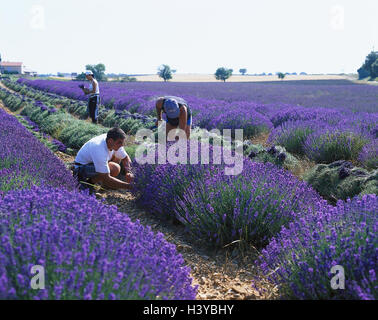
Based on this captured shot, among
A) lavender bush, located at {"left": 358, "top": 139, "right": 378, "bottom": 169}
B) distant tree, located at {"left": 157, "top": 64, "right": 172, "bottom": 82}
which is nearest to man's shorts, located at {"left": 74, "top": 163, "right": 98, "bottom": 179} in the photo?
lavender bush, located at {"left": 358, "top": 139, "right": 378, "bottom": 169}

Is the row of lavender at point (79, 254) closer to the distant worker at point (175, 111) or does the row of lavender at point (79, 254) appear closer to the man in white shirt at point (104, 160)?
the man in white shirt at point (104, 160)

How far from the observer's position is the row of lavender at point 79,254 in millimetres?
1401

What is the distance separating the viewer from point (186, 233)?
332 cm

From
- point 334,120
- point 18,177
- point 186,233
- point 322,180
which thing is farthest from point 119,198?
point 334,120

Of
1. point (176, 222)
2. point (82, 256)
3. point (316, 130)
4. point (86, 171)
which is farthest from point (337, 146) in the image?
point (82, 256)

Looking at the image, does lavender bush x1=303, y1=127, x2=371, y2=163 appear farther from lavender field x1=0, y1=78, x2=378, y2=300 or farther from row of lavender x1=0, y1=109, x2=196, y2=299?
row of lavender x1=0, y1=109, x2=196, y2=299

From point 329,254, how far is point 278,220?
980 mm

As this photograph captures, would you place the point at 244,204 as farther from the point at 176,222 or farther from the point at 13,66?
the point at 13,66

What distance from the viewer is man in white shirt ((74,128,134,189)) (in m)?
3.84

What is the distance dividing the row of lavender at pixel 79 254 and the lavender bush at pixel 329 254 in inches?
23.5

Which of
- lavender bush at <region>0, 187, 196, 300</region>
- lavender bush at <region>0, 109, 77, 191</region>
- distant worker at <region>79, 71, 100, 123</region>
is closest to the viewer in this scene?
lavender bush at <region>0, 187, 196, 300</region>

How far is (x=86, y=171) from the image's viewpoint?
13.7 feet
